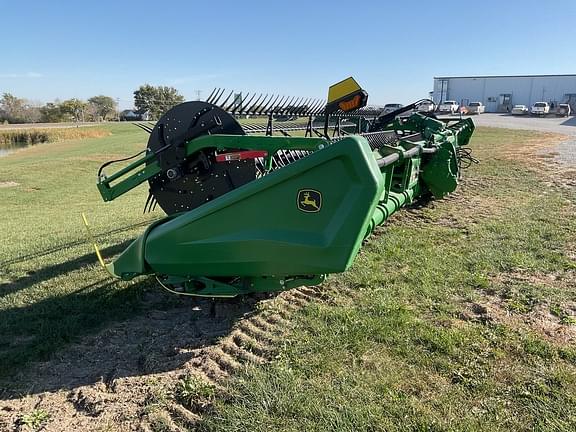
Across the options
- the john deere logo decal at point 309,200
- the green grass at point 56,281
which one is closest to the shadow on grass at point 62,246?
the green grass at point 56,281

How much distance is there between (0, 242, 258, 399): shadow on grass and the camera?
2836 mm

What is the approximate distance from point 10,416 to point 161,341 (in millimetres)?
979

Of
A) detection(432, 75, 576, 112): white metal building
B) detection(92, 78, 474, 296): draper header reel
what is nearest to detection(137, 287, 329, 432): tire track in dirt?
detection(92, 78, 474, 296): draper header reel

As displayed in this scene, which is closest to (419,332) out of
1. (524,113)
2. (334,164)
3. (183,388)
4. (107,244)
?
(334,164)

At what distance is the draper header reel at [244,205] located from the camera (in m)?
2.59

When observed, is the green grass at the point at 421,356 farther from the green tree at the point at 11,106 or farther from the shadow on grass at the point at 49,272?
the green tree at the point at 11,106

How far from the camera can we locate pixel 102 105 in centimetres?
7838

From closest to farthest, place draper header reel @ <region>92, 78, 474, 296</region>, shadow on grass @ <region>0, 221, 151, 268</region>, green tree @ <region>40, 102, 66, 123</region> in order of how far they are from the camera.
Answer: draper header reel @ <region>92, 78, 474, 296</region>, shadow on grass @ <region>0, 221, 151, 268</region>, green tree @ <region>40, 102, 66, 123</region>

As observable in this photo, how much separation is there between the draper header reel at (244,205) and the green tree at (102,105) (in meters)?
75.6

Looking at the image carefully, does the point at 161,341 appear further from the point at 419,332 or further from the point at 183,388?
the point at 419,332

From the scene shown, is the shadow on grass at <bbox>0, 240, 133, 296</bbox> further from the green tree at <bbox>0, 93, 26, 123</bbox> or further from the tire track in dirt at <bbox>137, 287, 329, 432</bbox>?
the green tree at <bbox>0, 93, 26, 123</bbox>

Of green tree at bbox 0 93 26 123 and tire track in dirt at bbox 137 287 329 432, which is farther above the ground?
green tree at bbox 0 93 26 123

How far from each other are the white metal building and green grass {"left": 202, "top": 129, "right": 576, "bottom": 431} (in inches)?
2336

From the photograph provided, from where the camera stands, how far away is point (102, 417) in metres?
2.42
